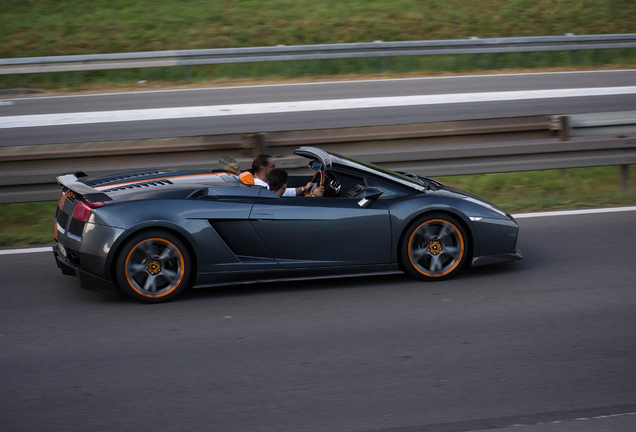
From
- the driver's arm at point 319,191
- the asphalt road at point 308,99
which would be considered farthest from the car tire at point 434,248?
the asphalt road at point 308,99

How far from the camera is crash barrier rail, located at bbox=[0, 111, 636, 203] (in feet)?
25.1

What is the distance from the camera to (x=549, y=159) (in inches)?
327

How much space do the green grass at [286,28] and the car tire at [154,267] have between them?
497 inches

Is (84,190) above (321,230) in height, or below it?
above

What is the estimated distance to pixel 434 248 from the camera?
18.8 ft

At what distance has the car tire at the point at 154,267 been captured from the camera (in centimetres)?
518

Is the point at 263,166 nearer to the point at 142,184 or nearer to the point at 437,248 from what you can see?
the point at 142,184

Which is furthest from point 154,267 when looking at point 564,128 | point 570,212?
point 564,128

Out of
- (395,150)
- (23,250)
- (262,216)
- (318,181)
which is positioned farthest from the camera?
(395,150)

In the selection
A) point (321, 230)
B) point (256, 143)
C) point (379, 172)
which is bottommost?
point (321, 230)

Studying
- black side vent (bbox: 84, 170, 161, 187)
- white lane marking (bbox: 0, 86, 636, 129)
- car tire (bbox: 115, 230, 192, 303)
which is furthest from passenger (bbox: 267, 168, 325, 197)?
white lane marking (bbox: 0, 86, 636, 129)

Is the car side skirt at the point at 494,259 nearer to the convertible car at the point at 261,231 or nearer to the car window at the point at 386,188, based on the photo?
the convertible car at the point at 261,231

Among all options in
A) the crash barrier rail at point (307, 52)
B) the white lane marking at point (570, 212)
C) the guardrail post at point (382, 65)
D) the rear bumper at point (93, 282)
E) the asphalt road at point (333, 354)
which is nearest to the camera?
the asphalt road at point (333, 354)

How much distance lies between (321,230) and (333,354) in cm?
130
